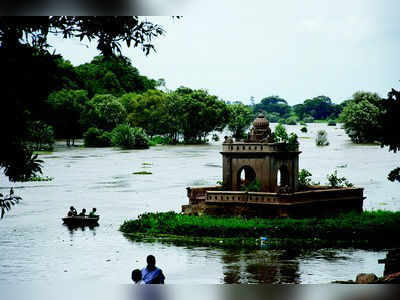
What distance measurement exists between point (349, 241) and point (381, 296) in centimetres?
1323

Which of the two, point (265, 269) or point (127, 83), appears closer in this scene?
point (265, 269)

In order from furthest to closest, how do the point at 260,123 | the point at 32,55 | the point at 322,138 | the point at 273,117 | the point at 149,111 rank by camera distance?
the point at 322,138, the point at 149,111, the point at 273,117, the point at 260,123, the point at 32,55

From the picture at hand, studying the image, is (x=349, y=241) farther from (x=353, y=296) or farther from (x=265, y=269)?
(x=353, y=296)

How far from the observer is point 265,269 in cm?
1444

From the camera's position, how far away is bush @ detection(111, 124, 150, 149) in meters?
54.6

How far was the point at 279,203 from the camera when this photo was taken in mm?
17938

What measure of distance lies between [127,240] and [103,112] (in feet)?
122

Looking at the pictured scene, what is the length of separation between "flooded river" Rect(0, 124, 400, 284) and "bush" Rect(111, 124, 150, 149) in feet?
14.5

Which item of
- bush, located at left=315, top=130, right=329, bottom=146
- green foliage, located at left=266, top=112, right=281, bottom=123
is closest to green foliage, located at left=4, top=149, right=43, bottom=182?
green foliage, located at left=266, top=112, right=281, bottom=123

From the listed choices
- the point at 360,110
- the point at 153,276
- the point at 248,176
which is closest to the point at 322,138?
the point at 360,110

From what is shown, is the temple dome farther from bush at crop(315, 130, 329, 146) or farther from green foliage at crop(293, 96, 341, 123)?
bush at crop(315, 130, 329, 146)

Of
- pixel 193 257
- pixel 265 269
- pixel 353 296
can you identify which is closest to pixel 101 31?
pixel 353 296

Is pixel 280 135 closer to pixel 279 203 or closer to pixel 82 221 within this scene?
pixel 279 203

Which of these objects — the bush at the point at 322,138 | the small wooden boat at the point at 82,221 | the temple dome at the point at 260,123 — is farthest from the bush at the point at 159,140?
the temple dome at the point at 260,123
